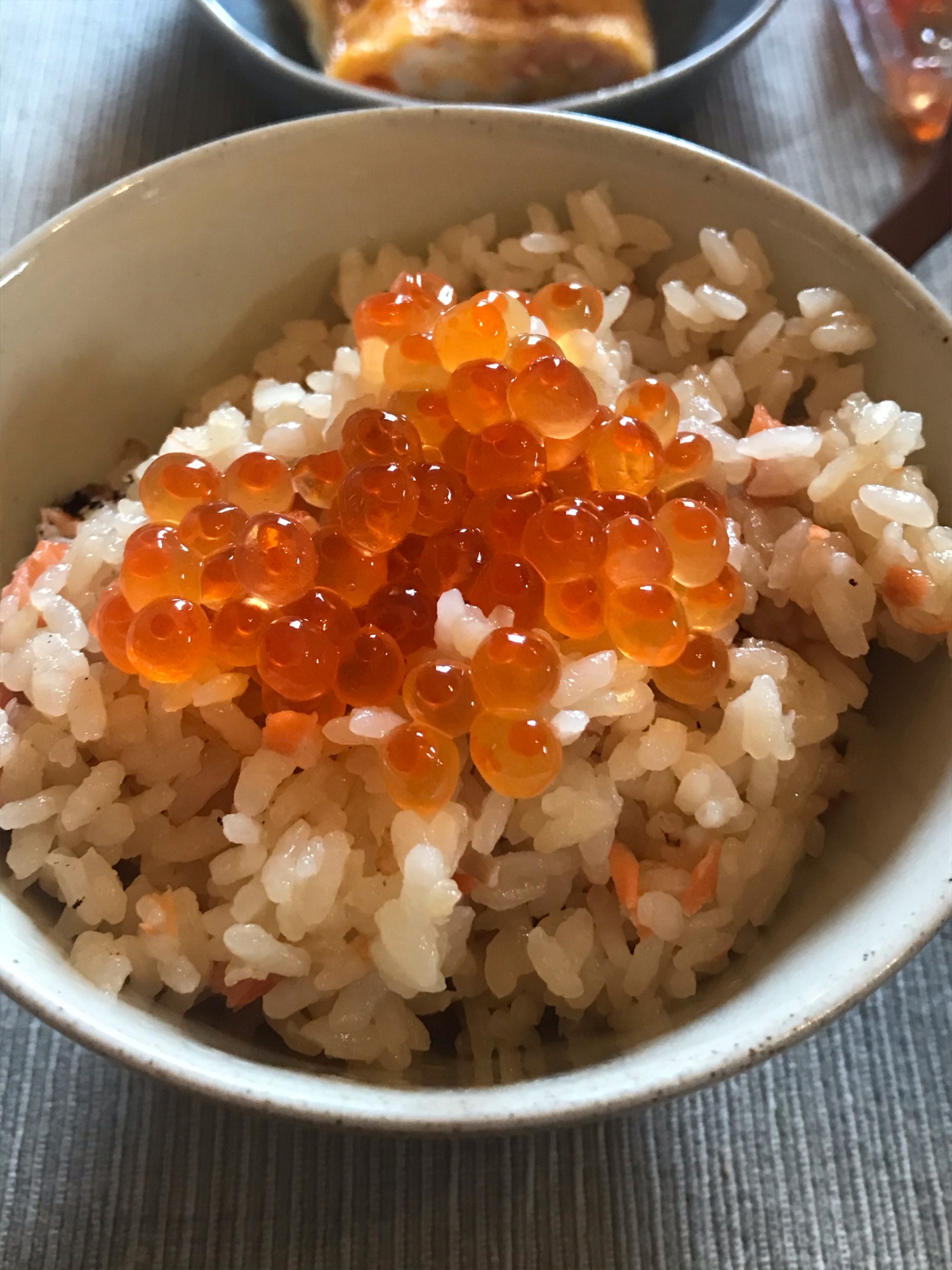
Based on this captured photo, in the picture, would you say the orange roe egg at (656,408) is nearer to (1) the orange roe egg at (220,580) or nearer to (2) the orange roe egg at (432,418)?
(2) the orange roe egg at (432,418)

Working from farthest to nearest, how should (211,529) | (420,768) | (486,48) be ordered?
(486,48)
(211,529)
(420,768)

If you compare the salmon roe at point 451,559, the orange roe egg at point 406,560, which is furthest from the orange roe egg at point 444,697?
the orange roe egg at point 406,560

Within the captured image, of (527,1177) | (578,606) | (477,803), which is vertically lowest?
(527,1177)

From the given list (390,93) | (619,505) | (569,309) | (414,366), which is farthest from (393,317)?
(390,93)

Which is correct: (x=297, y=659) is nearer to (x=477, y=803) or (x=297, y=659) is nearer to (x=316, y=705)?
(x=316, y=705)

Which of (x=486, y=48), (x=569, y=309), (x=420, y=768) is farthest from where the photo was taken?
(x=486, y=48)
